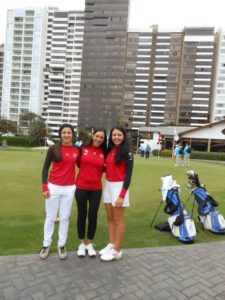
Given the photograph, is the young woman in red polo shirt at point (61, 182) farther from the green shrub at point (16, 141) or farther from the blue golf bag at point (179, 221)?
the green shrub at point (16, 141)

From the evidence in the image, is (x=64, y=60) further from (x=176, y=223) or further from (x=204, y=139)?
(x=176, y=223)

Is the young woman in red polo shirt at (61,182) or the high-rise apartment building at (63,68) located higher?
the high-rise apartment building at (63,68)

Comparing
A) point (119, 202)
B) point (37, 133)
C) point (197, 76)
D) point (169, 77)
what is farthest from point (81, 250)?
point (197, 76)

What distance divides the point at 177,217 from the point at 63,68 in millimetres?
101488

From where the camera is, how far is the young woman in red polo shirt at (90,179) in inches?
147

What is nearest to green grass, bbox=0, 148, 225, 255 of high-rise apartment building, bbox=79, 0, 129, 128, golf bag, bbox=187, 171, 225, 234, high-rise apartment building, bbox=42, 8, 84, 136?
golf bag, bbox=187, 171, 225, 234

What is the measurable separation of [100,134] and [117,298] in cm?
190

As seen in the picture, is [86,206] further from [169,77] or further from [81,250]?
[169,77]

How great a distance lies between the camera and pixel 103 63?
3949 inches

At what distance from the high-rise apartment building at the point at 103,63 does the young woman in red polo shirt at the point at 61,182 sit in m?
94.2

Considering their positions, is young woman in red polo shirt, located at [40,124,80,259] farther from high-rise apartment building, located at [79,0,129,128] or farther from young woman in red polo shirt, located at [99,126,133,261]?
high-rise apartment building, located at [79,0,129,128]

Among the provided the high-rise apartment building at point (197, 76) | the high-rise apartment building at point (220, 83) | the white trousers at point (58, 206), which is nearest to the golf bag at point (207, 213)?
the white trousers at point (58, 206)

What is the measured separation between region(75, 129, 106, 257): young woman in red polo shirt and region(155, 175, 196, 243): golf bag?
1417mm

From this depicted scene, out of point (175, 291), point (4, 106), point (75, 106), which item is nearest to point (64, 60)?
point (75, 106)
